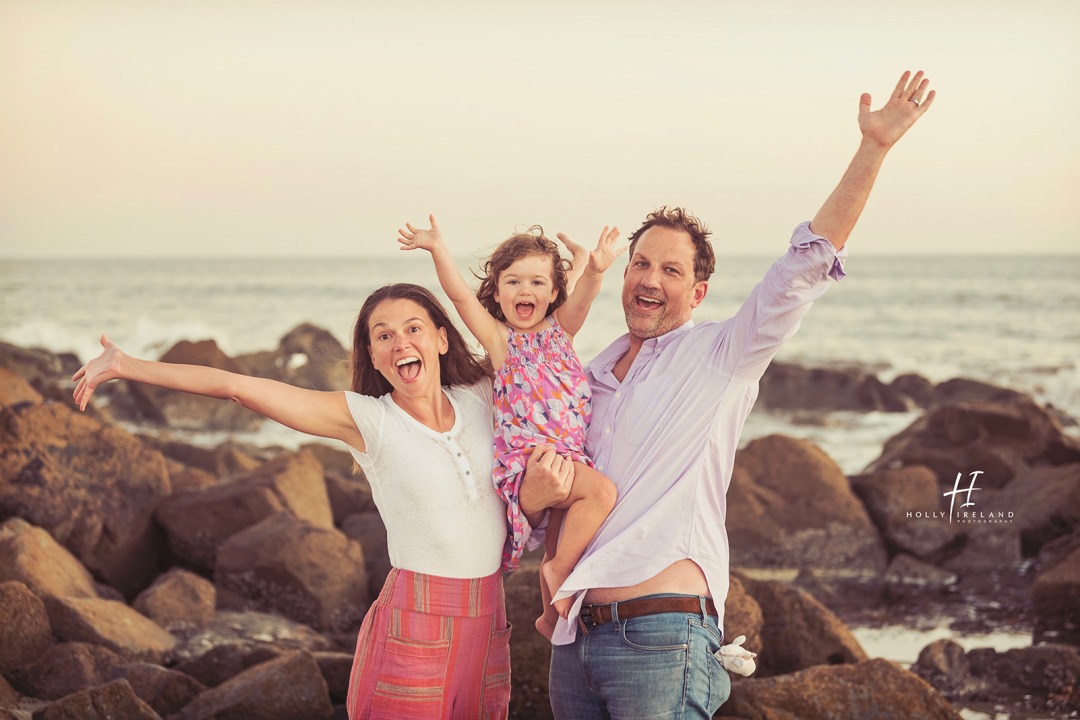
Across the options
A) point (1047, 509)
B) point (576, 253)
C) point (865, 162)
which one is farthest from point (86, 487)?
→ point (1047, 509)

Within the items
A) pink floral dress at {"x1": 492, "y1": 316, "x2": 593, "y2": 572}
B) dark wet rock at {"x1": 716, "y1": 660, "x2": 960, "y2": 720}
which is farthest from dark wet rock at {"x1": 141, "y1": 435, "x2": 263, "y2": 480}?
pink floral dress at {"x1": 492, "y1": 316, "x2": 593, "y2": 572}

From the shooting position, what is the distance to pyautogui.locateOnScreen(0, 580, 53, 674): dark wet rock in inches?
263

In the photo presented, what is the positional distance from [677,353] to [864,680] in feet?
8.91

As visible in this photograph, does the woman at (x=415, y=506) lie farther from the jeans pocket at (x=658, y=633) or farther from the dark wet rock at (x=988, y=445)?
the dark wet rock at (x=988, y=445)

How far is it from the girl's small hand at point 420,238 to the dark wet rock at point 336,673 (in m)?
3.23

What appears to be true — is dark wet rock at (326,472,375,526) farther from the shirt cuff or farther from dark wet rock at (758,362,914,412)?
dark wet rock at (758,362,914,412)

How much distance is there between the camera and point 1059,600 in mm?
8867

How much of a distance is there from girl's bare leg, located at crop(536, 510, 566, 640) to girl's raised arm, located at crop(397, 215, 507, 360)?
0.72 meters

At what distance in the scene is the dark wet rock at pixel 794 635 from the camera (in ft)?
22.1

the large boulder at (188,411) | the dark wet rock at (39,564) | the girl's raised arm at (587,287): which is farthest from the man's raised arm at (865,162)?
the large boulder at (188,411)

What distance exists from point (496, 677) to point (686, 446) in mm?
1019

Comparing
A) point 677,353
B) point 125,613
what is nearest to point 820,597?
point 125,613

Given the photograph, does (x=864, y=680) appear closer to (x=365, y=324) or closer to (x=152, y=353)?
(x=365, y=324)

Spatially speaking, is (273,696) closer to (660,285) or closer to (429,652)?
→ (429,652)
